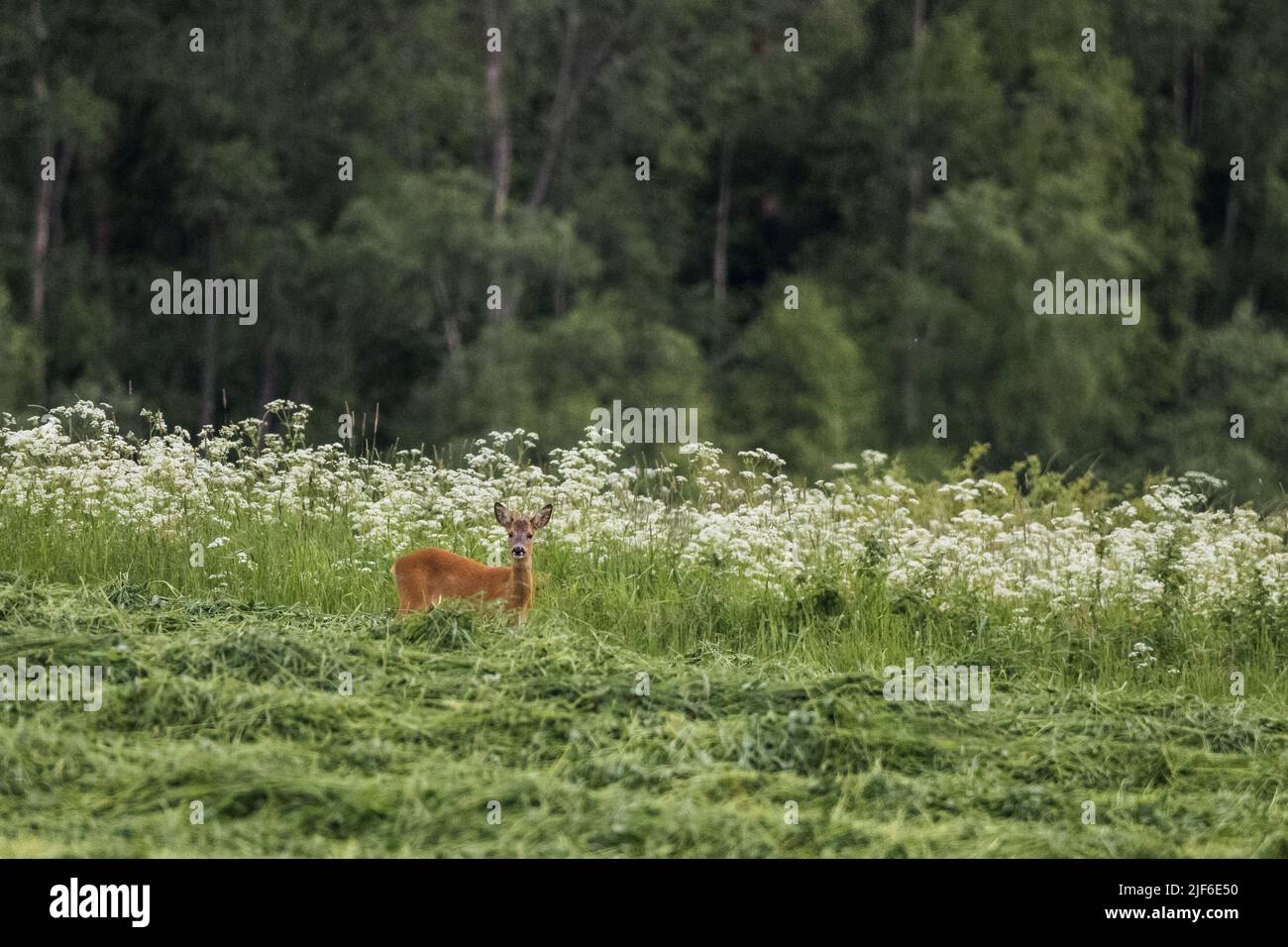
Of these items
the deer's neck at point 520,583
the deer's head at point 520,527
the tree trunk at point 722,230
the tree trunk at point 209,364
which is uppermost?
the tree trunk at point 722,230

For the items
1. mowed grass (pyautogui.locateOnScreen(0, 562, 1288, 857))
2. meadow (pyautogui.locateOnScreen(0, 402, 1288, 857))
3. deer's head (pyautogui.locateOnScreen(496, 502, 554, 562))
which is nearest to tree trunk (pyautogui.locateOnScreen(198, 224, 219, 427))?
meadow (pyautogui.locateOnScreen(0, 402, 1288, 857))

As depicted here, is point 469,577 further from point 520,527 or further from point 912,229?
point 912,229

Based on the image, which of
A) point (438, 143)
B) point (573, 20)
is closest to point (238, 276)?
point (438, 143)

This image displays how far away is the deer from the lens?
9922 mm

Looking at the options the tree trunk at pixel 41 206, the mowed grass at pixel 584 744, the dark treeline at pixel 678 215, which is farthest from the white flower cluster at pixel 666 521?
the tree trunk at pixel 41 206

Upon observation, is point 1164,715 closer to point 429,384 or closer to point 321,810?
point 321,810

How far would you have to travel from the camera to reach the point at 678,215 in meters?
42.8

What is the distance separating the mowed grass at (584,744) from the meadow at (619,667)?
19mm

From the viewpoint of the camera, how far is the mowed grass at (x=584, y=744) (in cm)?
721

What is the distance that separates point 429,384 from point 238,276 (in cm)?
539

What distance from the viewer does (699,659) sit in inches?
398

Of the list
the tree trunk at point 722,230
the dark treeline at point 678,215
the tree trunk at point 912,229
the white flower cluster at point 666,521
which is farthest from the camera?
the tree trunk at point 722,230

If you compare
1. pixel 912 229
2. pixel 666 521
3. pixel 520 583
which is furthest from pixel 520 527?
pixel 912 229

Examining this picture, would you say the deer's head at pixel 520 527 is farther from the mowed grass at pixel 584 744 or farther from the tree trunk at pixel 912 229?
the tree trunk at pixel 912 229
